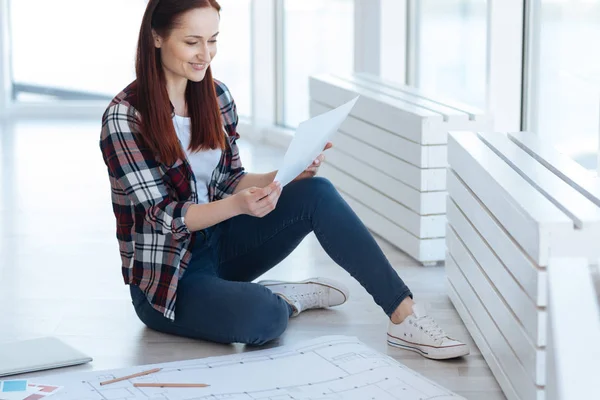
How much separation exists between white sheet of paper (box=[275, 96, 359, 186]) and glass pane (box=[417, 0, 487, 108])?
1425mm

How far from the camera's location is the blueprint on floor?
69.6 inches

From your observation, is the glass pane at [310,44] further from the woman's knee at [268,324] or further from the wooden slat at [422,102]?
the woman's knee at [268,324]

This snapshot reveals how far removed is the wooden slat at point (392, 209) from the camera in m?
2.74

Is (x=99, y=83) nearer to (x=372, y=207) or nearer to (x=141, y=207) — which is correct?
(x=372, y=207)

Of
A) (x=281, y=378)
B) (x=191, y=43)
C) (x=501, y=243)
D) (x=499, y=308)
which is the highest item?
(x=191, y=43)

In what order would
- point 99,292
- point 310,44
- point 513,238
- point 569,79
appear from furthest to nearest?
point 310,44 → point 569,79 → point 99,292 → point 513,238

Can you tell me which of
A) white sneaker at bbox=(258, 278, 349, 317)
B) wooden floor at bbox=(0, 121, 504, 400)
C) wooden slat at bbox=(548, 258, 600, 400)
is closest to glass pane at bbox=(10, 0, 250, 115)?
wooden floor at bbox=(0, 121, 504, 400)

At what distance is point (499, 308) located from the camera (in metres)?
1.84

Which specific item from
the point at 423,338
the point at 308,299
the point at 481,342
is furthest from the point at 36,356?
the point at 481,342

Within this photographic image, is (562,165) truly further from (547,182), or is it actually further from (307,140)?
(307,140)

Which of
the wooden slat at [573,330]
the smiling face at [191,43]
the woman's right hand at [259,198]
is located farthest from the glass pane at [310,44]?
the wooden slat at [573,330]

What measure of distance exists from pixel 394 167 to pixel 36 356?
4.14 ft

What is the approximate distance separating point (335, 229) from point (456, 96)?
1.60 m

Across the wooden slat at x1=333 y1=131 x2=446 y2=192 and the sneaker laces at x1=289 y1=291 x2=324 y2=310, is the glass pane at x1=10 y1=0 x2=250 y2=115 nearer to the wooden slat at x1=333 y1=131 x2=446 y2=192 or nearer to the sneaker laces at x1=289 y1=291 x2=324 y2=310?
the wooden slat at x1=333 y1=131 x2=446 y2=192
